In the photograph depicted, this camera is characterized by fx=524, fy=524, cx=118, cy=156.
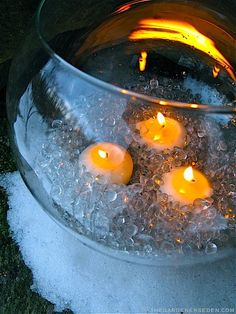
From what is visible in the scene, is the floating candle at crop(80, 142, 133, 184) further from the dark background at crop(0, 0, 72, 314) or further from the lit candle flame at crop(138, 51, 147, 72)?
the lit candle flame at crop(138, 51, 147, 72)

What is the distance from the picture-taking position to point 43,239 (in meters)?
0.97

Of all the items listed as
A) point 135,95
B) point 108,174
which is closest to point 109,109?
point 108,174

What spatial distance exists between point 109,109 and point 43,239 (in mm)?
270

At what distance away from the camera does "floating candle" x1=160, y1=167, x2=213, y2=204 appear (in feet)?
2.94

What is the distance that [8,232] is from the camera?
98cm

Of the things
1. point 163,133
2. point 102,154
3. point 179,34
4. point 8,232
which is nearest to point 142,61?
point 179,34

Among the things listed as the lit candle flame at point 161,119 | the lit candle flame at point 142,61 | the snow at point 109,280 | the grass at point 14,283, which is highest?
the lit candle flame at point 161,119

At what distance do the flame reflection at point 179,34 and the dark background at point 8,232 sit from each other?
270mm

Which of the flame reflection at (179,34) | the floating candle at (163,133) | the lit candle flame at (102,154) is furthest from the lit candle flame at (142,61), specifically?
the lit candle flame at (102,154)

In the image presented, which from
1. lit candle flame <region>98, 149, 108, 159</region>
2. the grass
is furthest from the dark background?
lit candle flame <region>98, 149, 108, 159</region>

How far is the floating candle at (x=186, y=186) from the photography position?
0.90 m

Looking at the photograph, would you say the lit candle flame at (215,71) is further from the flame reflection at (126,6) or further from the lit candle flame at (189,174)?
the lit candle flame at (189,174)

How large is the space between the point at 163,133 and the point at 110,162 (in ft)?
0.48

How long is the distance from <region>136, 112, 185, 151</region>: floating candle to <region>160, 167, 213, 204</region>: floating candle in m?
0.07
